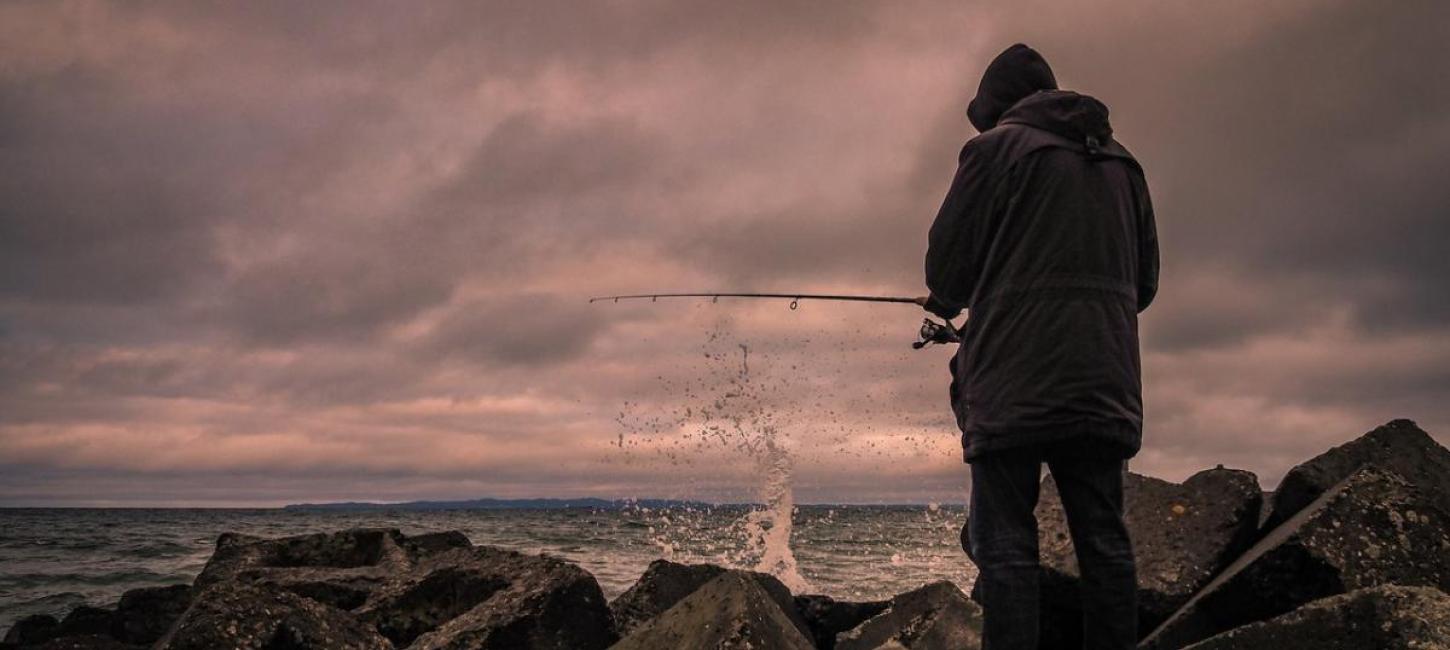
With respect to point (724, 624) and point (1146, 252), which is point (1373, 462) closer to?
point (1146, 252)

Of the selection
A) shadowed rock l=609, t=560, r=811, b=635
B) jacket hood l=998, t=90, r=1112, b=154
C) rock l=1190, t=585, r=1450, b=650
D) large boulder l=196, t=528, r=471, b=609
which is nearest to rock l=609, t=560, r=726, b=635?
shadowed rock l=609, t=560, r=811, b=635

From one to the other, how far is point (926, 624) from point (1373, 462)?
1.99 m

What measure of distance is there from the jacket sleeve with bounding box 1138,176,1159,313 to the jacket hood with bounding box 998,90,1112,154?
217 millimetres

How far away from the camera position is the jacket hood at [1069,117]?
8.80 feet

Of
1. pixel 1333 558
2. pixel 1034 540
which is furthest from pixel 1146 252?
pixel 1333 558

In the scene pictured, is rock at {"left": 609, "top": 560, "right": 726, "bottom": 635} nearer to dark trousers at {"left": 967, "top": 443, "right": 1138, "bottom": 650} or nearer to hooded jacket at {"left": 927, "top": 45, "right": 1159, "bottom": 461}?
dark trousers at {"left": 967, "top": 443, "right": 1138, "bottom": 650}

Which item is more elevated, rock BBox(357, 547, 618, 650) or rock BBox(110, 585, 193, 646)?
rock BBox(357, 547, 618, 650)

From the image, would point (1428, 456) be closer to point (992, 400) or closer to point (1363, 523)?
point (1363, 523)

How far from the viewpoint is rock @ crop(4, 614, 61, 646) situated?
8.23 m

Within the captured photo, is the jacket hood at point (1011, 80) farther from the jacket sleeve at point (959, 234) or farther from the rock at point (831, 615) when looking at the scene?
the rock at point (831, 615)

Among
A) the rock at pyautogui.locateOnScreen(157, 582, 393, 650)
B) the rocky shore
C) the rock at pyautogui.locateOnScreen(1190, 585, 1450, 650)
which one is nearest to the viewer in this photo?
the rock at pyautogui.locateOnScreen(1190, 585, 1450, 650)

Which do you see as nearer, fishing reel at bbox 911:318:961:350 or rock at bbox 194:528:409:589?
fishing reel at bbox 911:318:961:350

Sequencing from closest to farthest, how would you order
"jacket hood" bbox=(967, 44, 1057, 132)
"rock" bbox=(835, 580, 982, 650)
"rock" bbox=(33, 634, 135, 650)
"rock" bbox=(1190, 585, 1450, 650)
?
"rock" bbox=(1190, 585, 1450, 650) < "jacket hood" bbox=(967, 44, 1057, 132) < "rock" bbox=(835, 580, 982, 650) < "rock" bbox=(33, 634, 135, 650)

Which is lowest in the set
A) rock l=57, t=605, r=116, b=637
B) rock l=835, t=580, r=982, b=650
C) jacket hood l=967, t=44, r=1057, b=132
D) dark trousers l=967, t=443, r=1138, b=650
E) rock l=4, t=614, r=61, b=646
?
rock l=4, t=614, r=61, b=646
